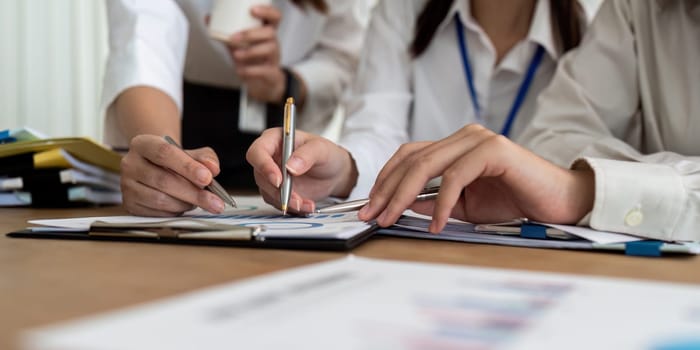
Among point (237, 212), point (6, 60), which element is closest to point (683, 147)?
point (237, 212)

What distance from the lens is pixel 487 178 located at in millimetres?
729

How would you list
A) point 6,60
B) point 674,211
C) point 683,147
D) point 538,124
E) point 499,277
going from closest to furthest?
point 499,277
point 674,211
point 683,147
point 538,124
point 6,60

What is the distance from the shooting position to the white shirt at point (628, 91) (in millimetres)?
962

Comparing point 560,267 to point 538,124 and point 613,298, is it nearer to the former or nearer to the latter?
point 613,298

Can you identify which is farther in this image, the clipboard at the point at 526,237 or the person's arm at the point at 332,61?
the person's arm at the point at 332,61

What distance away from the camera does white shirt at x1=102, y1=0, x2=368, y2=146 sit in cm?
113

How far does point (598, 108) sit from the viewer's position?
105cm

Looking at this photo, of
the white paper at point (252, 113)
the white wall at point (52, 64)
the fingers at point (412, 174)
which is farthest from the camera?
the white wall at point (52, 64)

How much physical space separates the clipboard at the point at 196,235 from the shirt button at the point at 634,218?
261mm

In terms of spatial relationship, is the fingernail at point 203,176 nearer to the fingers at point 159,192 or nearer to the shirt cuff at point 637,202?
the fingers at point 159,192

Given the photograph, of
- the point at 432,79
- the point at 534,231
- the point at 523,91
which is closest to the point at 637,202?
the point at 534,231

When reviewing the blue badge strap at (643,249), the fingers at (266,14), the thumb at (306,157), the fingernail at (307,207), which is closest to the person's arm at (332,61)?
the fingers at (266,14)

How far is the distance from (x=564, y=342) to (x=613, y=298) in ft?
0.32

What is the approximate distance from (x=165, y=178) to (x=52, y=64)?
211cm
